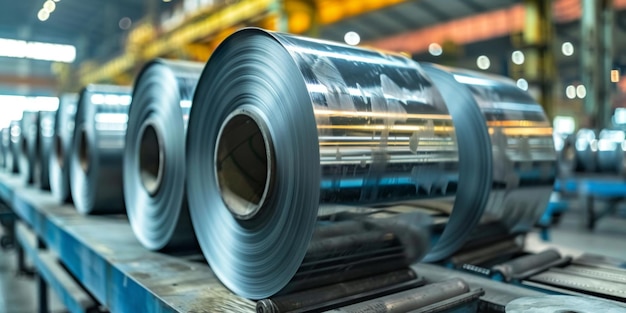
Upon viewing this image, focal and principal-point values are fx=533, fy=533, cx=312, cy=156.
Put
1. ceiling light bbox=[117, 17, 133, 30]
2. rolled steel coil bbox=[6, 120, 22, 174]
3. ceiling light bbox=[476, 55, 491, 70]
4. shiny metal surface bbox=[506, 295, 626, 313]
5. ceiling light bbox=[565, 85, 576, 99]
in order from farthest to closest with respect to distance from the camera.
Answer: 1. ceiling light bbox=[117, 17, 133, 30]
2. ceiling light bbox=[565, 85, 576, 99]
3. ceiling light bbox=[476, 55, 491, 70]
4. rolled steel coil bbox=[6, 120, 22, 174]
5. shiny metal surface bbox=[506, 295, 626, 313]

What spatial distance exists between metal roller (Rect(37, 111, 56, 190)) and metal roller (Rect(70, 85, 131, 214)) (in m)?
1.15

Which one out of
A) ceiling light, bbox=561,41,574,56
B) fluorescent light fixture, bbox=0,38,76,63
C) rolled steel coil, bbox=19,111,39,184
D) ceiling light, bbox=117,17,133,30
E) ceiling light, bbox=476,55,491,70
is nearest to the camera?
rolled steel coil, bbox=19,111,39,184

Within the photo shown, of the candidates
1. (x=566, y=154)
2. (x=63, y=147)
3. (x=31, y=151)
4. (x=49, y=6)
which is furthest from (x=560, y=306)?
(x=49, y=6)

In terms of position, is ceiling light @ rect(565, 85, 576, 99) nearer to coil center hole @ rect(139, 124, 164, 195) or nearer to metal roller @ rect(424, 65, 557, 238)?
metal roller @ rect(424, 65, 557, 238)

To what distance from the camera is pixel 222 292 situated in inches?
49.9

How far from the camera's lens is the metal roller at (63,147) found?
113 inches

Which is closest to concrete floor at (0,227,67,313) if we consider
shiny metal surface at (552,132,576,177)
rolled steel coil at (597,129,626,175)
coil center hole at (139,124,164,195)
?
coil center hole at (139,124,164,195)

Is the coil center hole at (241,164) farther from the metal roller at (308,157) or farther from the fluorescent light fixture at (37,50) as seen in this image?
the fluorescent light fixture at (37,50)

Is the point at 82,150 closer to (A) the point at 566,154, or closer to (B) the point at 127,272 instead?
(B) the point at 127,272

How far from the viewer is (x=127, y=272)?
1.40m

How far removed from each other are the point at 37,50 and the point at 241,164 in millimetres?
24317

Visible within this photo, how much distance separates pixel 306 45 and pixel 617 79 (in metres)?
7.67

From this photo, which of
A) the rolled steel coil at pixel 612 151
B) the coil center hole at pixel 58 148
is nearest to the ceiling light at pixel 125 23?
the rolled steel coil at pixel 612 151

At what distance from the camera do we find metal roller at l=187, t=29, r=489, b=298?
108 cm
